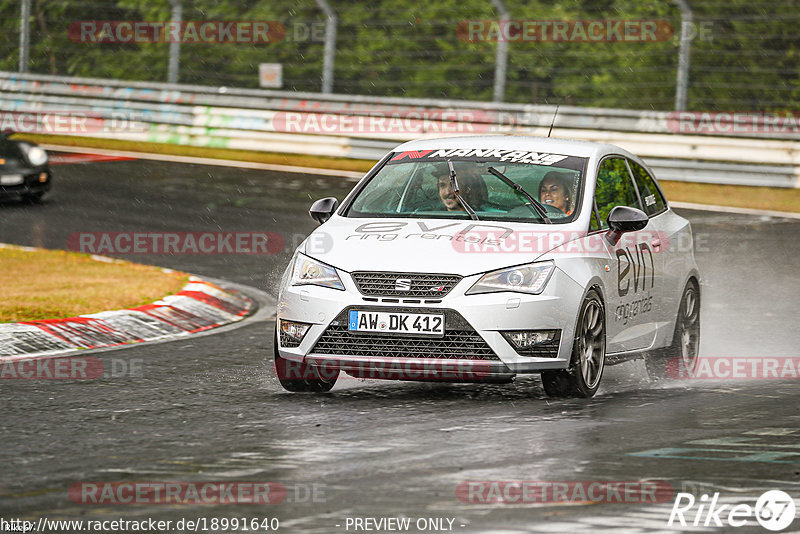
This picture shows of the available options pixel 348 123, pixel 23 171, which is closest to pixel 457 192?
pixel 23 171

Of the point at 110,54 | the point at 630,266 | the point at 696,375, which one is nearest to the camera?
the point at 630,266

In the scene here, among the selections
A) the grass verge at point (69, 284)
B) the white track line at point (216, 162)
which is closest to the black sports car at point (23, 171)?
the grass verge at point (69, 284)

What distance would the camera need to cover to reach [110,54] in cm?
3528

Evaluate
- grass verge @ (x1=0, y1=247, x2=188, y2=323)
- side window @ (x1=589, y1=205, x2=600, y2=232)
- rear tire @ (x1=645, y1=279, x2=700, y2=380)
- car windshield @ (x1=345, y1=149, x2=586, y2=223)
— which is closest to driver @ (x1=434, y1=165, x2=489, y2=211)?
car windshield @ (x1=345, y1=149, x2=586, y2=223)

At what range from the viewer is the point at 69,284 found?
13414 mm

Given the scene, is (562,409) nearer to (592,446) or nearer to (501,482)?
(592,446)

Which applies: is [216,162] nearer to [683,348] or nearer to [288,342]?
[683,348]

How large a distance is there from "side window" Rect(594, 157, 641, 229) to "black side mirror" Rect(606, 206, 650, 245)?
12cm

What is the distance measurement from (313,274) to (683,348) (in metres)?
3.08

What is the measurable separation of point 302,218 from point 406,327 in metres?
10.6

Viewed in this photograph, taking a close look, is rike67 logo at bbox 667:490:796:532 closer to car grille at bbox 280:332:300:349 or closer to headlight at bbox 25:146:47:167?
car grille at bbox 280:332:300:349

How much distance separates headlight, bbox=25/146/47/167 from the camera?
20000 millimetres

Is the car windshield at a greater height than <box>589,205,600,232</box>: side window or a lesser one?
greater

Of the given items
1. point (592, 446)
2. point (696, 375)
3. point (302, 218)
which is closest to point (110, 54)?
point (302, 218)
